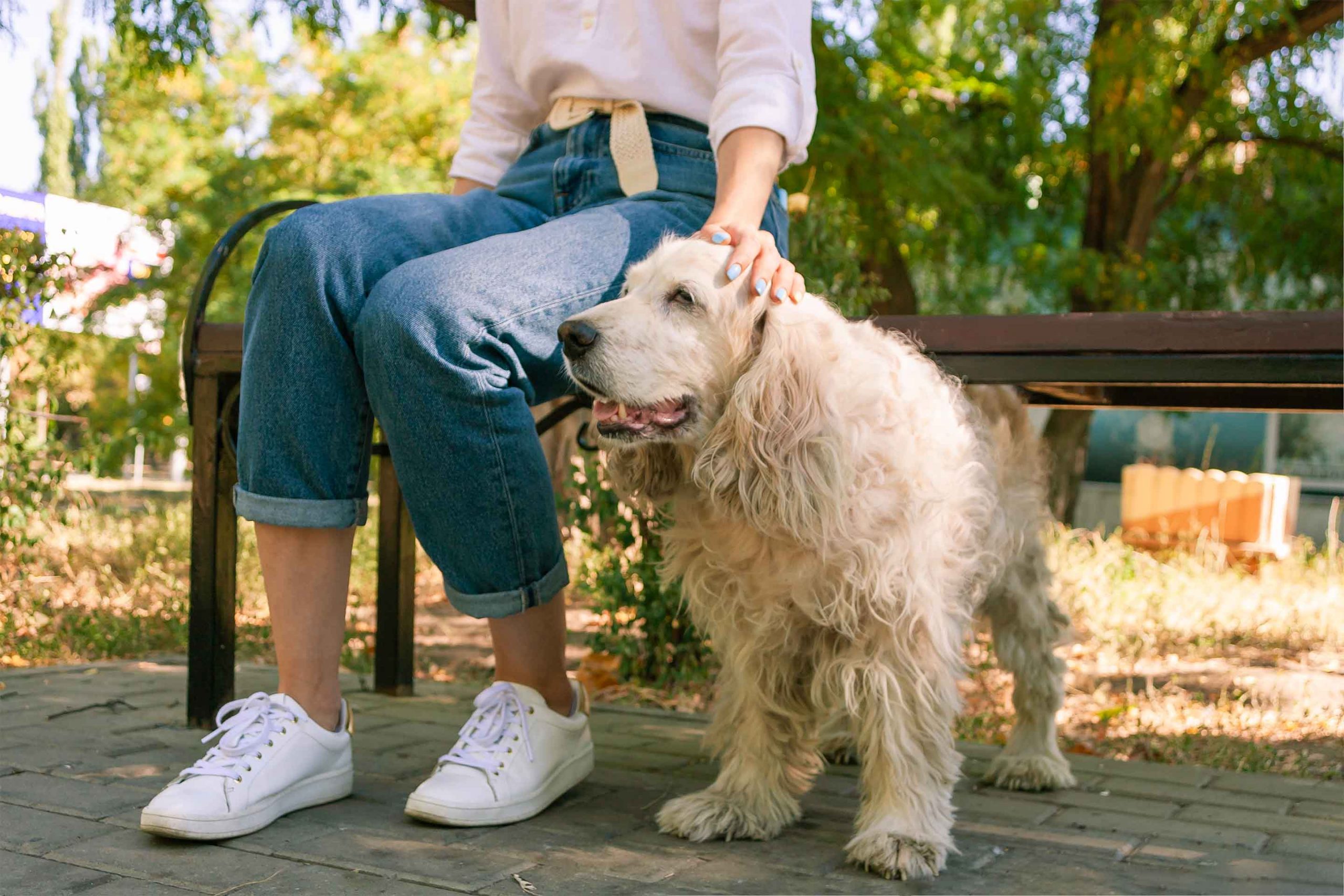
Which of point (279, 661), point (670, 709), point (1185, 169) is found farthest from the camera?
point (1185, 169)

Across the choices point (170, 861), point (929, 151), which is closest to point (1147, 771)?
point (170, 861)

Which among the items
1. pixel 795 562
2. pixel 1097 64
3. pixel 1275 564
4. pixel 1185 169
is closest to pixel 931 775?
pixel 795 562

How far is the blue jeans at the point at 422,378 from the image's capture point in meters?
2.39

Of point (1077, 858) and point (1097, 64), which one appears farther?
point (1097, 64)

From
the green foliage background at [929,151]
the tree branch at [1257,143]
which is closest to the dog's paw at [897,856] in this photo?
the green foliage background at [929,151]

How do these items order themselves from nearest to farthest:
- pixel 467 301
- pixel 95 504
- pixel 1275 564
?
pixel 467 301, pixel 95 504, pixel 1275 564

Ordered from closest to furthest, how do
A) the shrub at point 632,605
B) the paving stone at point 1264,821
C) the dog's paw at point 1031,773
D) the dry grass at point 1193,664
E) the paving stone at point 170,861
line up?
the paving stone at point 170,861 → the paving stone at point 1264,821 → the dog's paw at point 1031,773 → the dry grass at point 1193,664 → the shrub at point 632,605

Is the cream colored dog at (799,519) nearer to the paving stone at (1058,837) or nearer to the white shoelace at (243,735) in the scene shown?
the paving stone at (1058,837)

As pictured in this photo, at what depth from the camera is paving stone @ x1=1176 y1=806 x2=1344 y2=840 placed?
279 cm

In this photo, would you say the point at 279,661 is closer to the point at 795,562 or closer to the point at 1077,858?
the point at 795,562

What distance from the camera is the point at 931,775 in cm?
248

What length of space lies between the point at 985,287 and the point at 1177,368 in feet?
30.4

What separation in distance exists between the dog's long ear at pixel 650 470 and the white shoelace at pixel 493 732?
A: 1.72 ft

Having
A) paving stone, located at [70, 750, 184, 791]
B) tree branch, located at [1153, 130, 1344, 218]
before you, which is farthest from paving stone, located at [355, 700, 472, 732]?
tree branch, located at [1153, 130, 1344, 218]
